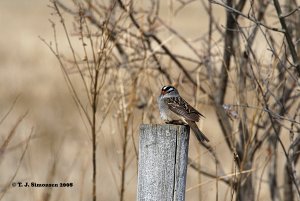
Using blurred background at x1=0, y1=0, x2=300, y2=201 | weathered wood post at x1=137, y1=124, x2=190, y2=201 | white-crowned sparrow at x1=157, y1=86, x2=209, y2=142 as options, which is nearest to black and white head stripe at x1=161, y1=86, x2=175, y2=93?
white-crowned sparrow at x1=157, y1=86, x2=209, y2=142

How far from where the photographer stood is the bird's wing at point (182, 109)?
5.05 metres

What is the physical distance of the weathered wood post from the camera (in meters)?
3.71

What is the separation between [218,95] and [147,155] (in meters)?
2.67

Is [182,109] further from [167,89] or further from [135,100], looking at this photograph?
[135,100]

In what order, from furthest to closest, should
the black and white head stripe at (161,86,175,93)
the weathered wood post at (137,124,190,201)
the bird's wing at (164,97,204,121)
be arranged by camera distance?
1. the black and white head stripe at (161,86,175,93)
2. the bird's wing at (164,97,204,121)
3. the weathered wood post at (137,124,190,201)

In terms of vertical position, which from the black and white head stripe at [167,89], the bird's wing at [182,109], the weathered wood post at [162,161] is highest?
the black and white head stripe at [167,89]

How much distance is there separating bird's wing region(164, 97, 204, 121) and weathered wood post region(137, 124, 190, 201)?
123cm

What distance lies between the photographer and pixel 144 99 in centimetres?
665

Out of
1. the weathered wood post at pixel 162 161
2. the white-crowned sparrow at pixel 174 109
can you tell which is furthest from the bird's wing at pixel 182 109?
the weathered wood post at pixel 162 161

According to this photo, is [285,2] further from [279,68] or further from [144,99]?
[144,99]

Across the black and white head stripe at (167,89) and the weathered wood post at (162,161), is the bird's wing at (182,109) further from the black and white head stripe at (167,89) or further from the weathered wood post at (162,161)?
the weathered wood post at (162,161)

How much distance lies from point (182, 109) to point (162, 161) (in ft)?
4.94

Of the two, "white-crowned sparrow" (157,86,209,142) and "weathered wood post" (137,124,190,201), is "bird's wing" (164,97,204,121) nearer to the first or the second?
"white-crowned sparrow" (157,86,209,142)

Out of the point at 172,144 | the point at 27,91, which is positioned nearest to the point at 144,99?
the point at 172,144
